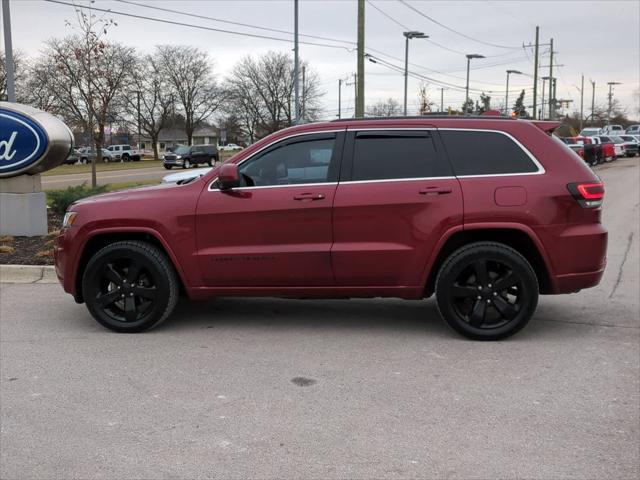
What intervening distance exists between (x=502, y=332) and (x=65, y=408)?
3392 mm

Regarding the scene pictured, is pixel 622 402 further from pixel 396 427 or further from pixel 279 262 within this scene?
pixel 279 262

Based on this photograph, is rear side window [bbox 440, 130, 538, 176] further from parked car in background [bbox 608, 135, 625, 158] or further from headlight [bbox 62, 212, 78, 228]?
parked car in background [bbox 608, 135, 625, 158]

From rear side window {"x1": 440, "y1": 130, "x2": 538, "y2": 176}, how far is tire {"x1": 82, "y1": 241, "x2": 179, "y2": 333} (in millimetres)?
2665

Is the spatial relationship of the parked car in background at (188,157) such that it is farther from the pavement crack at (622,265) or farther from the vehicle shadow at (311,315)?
the vehicle shadow at (311,315)

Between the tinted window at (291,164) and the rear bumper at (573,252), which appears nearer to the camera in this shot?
the rear bumper at (573,252)

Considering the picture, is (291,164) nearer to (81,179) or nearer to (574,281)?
(574,281)

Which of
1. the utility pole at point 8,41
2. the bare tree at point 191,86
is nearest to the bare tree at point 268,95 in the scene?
the bare tree at point 191,86

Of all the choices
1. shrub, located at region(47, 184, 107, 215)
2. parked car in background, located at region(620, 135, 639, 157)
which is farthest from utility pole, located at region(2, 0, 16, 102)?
parked car in background, located at region(620, 135, 639, 157)

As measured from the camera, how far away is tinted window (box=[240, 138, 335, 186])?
540 cm

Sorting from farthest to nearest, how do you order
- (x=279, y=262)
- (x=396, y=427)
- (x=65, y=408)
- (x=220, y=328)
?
(x=220, y=328) → (x=279, y=262) → (x=65, y=408) → (x=396, y=427)

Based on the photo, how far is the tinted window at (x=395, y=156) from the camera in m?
5.27

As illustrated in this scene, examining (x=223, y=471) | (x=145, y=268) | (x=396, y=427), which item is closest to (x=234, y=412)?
(x=223, y=471)

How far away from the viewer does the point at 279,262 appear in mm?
5312

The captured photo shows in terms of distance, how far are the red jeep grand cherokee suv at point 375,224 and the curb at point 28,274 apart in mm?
2682
